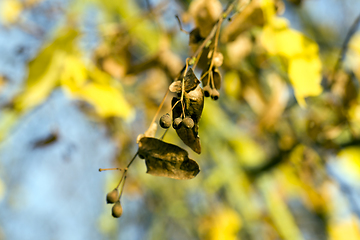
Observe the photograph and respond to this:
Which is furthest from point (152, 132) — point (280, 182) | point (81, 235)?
point (81, 235)

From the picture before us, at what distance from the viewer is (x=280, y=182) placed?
2670mm

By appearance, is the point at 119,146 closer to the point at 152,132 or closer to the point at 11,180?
the point at 152,132

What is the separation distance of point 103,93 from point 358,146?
111 centimetres

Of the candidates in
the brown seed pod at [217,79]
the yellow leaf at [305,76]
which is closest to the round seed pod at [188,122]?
the brown seed pod at [217,79]

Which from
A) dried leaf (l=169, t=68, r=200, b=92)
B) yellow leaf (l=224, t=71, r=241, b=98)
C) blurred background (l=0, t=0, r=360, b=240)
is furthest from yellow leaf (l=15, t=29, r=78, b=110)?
dried leaf (l=169, t=68, r=200, b=92)

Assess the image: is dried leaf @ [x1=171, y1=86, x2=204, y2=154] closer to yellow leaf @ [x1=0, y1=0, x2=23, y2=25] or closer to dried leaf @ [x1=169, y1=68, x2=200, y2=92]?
dried leaf @ [x1=169, y1=68, x2=200, y2=92]

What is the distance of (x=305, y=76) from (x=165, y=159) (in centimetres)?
47

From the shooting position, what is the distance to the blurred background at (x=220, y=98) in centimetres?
87

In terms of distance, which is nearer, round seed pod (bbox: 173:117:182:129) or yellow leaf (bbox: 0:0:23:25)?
round seed pod (bbox: 173:117:182:129)

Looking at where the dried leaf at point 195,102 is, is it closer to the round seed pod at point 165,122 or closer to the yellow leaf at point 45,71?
the round seed pod at point 165,122

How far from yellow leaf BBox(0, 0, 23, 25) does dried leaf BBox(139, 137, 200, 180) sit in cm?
189

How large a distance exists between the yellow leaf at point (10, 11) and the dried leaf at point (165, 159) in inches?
74.5

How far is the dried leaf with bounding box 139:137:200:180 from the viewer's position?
1.38 feet

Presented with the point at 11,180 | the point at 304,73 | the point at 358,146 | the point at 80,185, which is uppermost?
the point at 304,73
